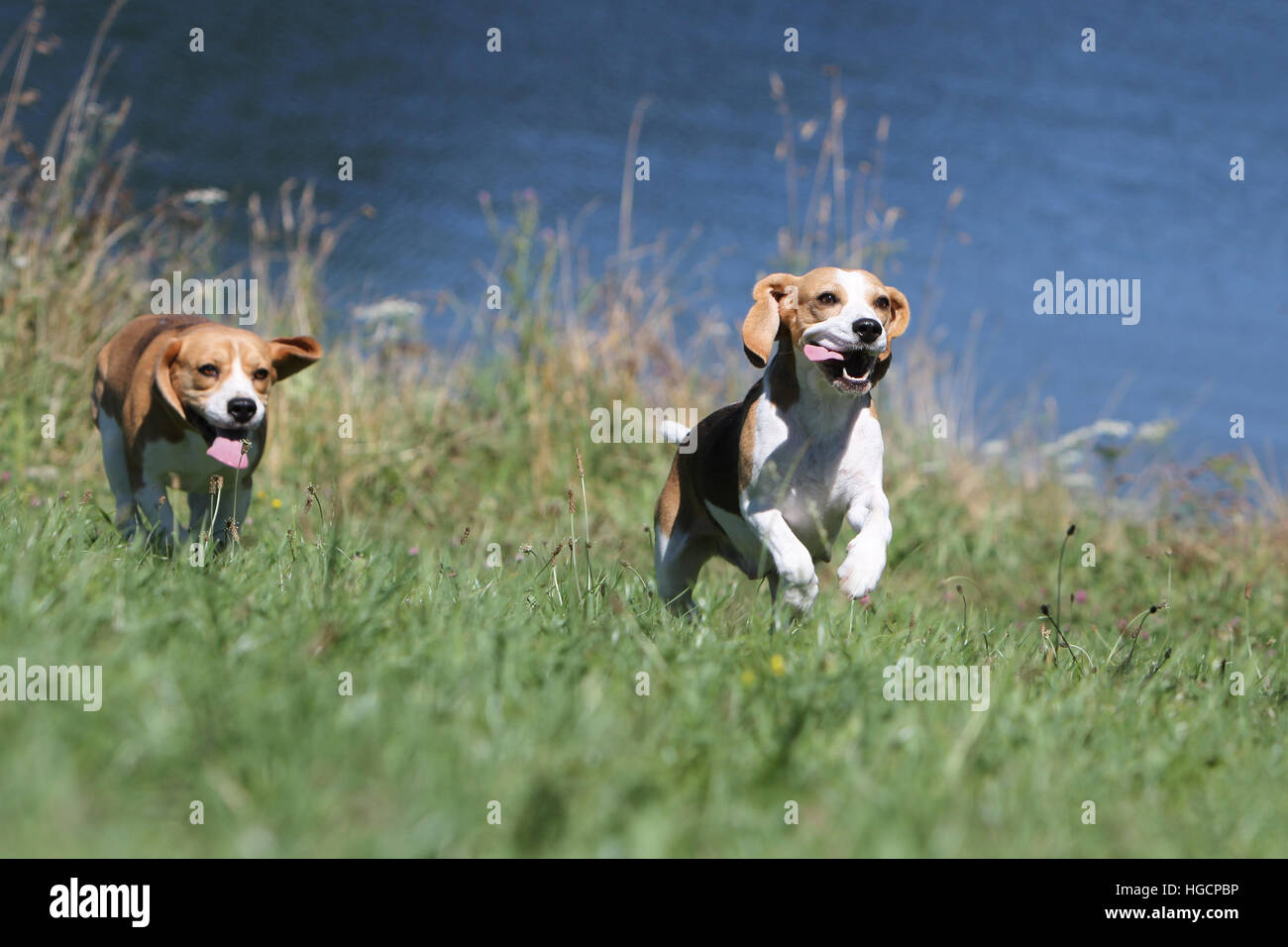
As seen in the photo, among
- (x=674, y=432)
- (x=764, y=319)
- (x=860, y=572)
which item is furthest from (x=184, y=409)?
(x=860, y=572)

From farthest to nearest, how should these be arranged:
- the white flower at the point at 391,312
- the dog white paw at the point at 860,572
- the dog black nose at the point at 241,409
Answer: the white flower at the point at 391,312 < the dog black nose at the point at 241,409 < the dog white paw at the point at 860,572

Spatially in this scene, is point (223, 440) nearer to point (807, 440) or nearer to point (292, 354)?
point (292, 354)

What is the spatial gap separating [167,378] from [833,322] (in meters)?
2.40

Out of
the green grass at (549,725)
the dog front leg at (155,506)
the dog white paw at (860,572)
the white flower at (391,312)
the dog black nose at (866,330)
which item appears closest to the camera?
the green grass at (549,725)

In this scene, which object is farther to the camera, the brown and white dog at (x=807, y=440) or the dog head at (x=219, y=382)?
the dog head at (x=219, y=382)

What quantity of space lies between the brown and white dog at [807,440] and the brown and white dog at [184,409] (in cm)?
167

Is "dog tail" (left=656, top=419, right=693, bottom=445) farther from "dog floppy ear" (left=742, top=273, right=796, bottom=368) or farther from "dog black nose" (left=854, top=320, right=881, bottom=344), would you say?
"dog black nose" (left=854, top=320, right=881, bottom=344)

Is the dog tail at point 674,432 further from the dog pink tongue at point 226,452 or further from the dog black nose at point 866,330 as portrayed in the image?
the dog pink tongue at point 226,452

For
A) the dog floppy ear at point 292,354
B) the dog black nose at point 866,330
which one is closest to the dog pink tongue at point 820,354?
the dog black nose at point 866,330

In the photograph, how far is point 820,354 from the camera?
13.0 ft

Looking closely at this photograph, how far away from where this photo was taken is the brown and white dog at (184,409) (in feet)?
14.3

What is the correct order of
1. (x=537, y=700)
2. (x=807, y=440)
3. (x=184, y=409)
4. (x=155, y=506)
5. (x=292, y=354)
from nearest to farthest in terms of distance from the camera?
(x=537, y=700)
(x=807, y=440)
(x=184, y=409)
(x=155, y=506)
(x=292, y=354)

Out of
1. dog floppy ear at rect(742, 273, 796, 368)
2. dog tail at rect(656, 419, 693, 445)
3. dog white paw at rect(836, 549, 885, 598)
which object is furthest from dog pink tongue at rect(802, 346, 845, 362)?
dog tail at rect(656, 419, 693, 445)
